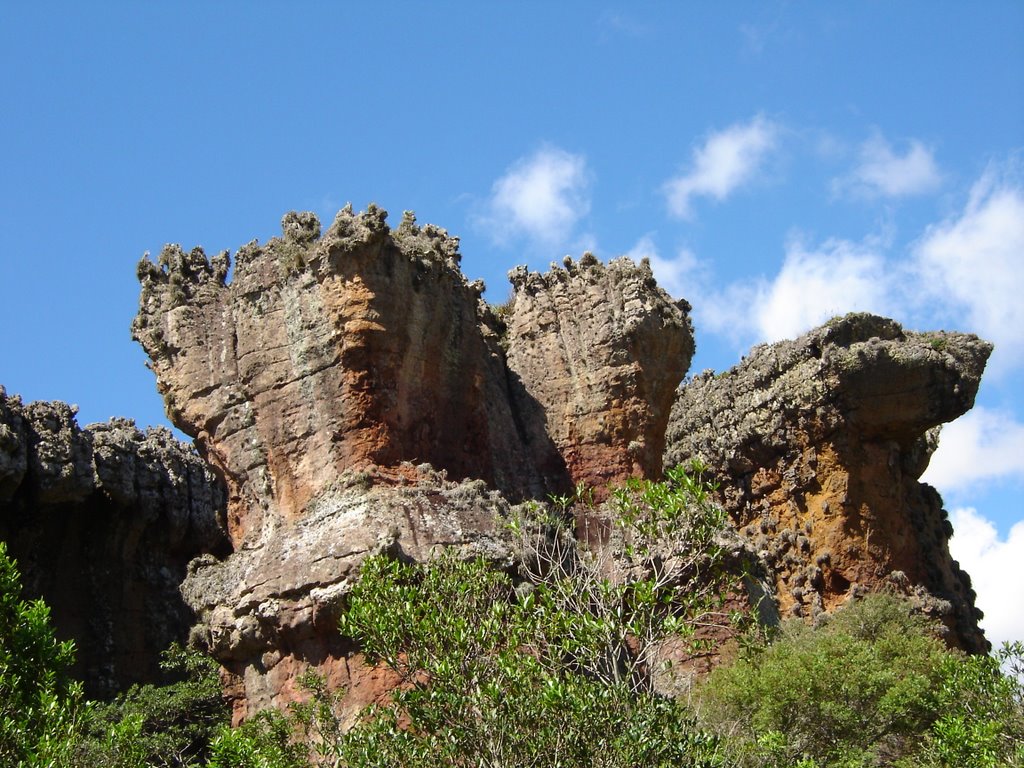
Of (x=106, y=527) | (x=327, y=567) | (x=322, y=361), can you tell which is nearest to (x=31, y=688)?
(x=327, y=567)

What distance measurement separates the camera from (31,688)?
60.1ft

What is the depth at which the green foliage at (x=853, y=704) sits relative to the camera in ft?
68.5

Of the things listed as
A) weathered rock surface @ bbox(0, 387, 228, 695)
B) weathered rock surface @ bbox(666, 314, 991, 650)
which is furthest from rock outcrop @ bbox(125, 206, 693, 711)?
weathered rock surface @ bbox(666, 314, 991, 650)

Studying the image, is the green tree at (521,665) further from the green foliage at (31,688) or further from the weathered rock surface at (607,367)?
the weathered rock surface at (607,367)

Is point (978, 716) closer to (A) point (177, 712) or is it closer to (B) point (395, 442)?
(B) point (395, 442)

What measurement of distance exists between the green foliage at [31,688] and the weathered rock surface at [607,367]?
11.0 metres

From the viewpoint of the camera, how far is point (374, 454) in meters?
22.9

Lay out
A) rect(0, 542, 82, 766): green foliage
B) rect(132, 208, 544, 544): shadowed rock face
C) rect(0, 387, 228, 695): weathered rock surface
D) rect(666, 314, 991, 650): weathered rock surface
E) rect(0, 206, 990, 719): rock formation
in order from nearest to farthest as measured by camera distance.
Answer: rect(0, 542, 82, 766): green foliage < rect(0, 206, 990, 719): rock formation < rect(132, 208, 544, 544): shadowed rock face < rect(0, 387, 228, 695): weathered rock surface < rect(666, 314, 991, 650): weathered rock surface

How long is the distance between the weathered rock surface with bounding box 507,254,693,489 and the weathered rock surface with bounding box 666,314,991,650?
668 centimetres

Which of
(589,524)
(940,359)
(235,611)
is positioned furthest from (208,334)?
(940,359)

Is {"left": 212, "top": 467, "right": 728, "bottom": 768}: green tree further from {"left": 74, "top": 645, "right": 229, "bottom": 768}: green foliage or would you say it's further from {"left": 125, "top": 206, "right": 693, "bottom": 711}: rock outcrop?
{"left": 74, "top": 645, "right": 229, "bottom": 768}: green foliage

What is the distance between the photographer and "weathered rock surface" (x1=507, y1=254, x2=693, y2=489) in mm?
26516

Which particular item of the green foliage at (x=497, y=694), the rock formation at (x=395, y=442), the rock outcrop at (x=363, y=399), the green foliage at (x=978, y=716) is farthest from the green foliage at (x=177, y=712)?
the green foliage at (x=978, y=716)

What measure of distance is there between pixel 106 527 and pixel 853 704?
18823 millimetres
